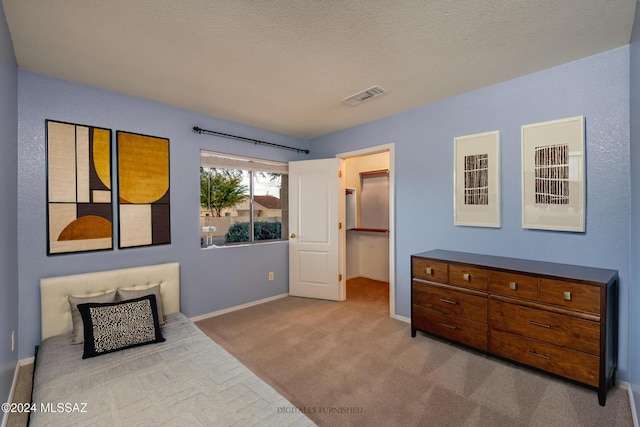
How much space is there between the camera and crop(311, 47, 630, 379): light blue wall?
2092 millimetres

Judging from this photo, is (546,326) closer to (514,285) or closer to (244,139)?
(514,285)

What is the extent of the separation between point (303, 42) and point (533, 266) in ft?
8.31

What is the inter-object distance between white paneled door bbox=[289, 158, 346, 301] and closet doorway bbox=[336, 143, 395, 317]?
97 centimetres

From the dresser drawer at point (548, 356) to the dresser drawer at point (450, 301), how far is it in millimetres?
187

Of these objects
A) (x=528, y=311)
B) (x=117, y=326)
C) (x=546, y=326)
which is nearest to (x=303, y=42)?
(x=117, y=326)

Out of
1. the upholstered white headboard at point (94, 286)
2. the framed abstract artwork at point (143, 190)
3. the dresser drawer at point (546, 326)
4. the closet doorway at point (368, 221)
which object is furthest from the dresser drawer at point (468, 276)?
the framed abstract artwork at point (143, 190)

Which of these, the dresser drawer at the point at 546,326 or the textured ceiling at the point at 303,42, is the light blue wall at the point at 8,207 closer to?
the textured ceiling at the point at 303,42

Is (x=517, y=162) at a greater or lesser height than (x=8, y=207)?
greater

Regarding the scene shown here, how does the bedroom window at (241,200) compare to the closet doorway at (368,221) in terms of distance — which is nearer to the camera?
the bedroom window at (241,200)

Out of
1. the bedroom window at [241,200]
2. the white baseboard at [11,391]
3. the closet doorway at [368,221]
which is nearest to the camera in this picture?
the white baseboard at [11,391]

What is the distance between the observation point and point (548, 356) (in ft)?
6.73

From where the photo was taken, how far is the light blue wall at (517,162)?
2.09 meters

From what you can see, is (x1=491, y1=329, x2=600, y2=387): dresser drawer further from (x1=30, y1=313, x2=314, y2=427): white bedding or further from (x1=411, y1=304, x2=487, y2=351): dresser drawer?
(x1=30, y1=313, x2=314, y2=427): white bedding

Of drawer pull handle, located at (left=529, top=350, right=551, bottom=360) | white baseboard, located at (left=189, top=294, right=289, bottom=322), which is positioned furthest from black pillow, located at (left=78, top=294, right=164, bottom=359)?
drawer pull handle, located at (left=529, top=350, right=551, bottom=360)
